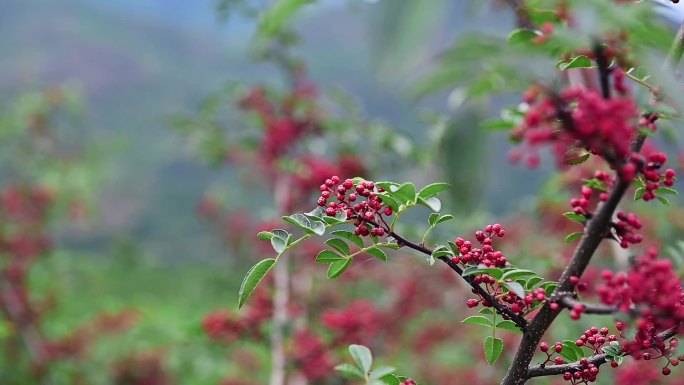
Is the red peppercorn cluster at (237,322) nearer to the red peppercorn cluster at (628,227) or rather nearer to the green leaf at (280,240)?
the green leaf at (280,240)

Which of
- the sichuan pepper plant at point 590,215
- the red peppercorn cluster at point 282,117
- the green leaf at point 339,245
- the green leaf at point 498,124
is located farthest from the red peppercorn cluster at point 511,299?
the red peppercorn cluster at point 282,117

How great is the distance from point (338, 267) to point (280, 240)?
10 cm

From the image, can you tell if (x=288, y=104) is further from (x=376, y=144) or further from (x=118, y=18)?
(x=118, y=18)

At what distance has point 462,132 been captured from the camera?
64.7 inches

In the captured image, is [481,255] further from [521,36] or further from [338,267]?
[521,36]

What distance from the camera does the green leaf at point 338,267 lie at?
3.76 ft

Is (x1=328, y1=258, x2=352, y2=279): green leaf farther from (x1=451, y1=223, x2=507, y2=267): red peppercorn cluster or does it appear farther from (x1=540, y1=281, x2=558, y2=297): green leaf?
(x1=540, y1=281, x2=558, y2=297): green leaf

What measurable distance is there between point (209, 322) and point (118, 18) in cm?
1623

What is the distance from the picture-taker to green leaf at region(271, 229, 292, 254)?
1102 millimetres

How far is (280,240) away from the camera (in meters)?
1.12

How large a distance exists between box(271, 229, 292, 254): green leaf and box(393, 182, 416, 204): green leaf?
18 cm

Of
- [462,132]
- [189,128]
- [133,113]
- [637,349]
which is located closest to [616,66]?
[637,349]

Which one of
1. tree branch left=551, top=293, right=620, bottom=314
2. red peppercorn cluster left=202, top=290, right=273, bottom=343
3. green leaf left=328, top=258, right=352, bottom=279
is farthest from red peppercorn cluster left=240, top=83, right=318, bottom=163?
tree branch left=551, top=293, right=620, bottom=314

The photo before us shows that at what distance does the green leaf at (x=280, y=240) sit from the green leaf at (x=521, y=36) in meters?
0.53
